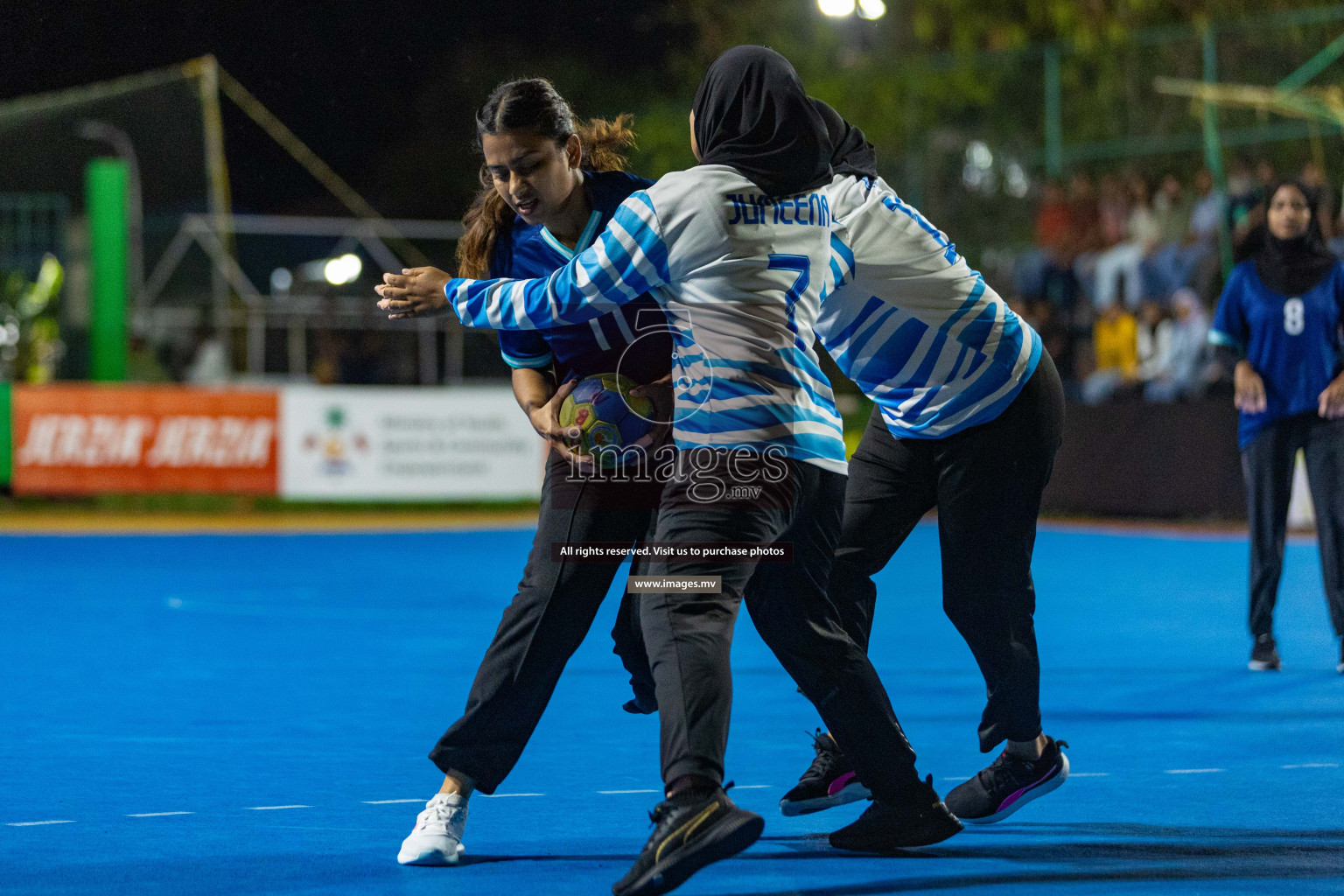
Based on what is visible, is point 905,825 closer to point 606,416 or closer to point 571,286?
point 606,416

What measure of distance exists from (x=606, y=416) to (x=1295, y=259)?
4.55m

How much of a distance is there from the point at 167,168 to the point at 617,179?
1805 centimetres

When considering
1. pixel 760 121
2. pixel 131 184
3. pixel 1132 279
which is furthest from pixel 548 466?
pixel 131 184

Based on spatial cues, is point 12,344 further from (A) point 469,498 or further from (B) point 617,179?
(B) point 617,179

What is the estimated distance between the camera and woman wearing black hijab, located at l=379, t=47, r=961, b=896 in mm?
3480

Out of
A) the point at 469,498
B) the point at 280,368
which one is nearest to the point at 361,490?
the point at 469,498

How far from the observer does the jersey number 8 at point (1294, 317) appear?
720 centimetres

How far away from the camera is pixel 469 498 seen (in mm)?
Answer: 17297

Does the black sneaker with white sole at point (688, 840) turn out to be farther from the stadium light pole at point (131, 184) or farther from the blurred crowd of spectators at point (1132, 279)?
the stadium light pole at point (131, 184)

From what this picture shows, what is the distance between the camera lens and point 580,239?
13.1 feet

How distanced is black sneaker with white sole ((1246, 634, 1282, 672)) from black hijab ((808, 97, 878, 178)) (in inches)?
154

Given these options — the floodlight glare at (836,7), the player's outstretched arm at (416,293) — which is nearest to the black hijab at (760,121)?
the player's outstretched arm at (416,293)

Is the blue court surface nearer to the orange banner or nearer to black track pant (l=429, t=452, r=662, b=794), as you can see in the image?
black track pant (l=429, t=452, r=662, b=794)

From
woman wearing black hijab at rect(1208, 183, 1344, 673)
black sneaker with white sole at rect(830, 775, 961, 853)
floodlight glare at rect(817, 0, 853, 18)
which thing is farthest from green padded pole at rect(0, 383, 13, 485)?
black sneaker with white sole at rect(830, 775, 961, 853)
